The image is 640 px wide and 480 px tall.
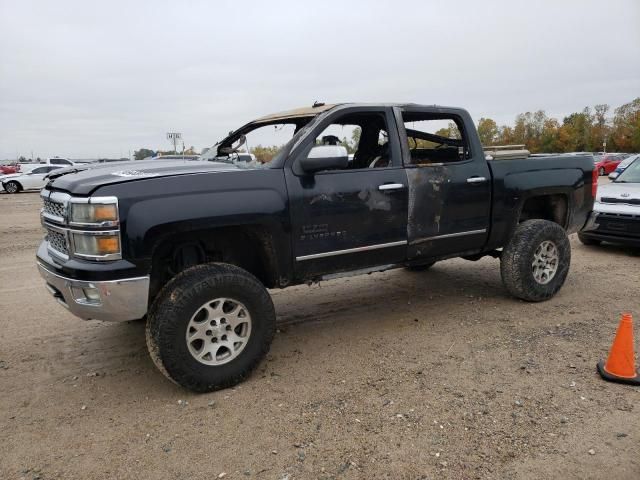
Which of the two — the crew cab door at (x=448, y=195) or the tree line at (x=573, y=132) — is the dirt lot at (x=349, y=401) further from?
the tree line at (x=573, y=132)

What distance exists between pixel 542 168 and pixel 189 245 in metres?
3.75

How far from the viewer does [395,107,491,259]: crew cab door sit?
432cm

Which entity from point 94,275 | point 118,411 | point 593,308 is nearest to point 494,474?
point 118,411

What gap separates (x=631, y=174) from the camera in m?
8.51

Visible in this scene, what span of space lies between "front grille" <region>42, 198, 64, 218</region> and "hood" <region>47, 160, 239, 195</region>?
4.6 inches

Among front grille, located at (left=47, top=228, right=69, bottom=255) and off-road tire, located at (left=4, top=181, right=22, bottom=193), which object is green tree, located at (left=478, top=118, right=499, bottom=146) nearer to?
off-road tire, located at (left=4, top=181, right=22, bottom=193)

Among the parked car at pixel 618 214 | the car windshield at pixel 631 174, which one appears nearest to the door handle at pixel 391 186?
the parked car at pixel 618 214

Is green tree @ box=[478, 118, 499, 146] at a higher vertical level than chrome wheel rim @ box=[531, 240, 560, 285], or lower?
higher

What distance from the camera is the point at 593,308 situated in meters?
5.05

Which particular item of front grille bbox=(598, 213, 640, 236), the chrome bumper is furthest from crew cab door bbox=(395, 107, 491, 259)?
front grille bbox=(598, 213, 640, 236)

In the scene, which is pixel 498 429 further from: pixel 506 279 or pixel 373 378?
pixel 506 279

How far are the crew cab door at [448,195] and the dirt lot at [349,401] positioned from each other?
0.80m

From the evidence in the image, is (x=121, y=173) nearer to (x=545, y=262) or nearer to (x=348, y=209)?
(x=348, y=209)

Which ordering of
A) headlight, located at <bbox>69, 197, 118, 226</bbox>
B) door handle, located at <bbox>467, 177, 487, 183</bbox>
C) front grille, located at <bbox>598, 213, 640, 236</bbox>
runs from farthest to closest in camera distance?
front grille, located at <bbox>598, 213, 640, 236</bbox> → door handle, located at <bbox>467, 177, 487, 183</bbox> → headlight, located at <bbox>69, 197, 118, 226</bbox>
